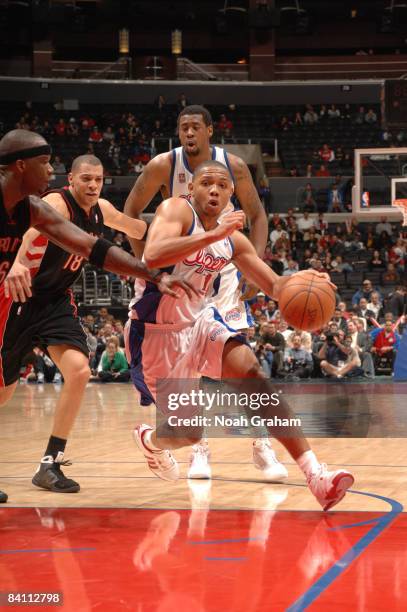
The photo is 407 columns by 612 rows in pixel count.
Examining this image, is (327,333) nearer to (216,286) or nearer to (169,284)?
(216,286)

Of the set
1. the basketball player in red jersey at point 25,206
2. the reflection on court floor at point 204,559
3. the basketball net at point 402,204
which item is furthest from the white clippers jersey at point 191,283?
the basketball net at point 402,204

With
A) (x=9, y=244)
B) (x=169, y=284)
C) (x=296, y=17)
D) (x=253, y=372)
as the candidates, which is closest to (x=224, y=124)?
(x=296, y=17)

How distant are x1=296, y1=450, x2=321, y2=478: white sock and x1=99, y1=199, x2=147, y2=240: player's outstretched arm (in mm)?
1949

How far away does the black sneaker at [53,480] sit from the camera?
532 centimetres

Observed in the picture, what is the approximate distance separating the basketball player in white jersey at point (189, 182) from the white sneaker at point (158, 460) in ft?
0.82

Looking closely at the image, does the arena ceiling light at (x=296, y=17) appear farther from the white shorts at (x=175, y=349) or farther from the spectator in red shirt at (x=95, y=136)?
the white shorts at (x=175, y=349)

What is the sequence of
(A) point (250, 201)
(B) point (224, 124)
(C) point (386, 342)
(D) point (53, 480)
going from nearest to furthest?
(D) point (53, 480) < (A) point (250, 201) < (C) point (386, 342) < (B) point (224, 124)

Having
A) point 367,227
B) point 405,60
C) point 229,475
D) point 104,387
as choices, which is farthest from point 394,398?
point 405,60

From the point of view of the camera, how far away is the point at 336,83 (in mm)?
31953

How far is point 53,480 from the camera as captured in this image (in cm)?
534

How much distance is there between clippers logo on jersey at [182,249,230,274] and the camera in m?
5.14

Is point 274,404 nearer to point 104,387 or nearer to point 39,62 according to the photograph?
point 104,387

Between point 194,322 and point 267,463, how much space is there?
1123mm

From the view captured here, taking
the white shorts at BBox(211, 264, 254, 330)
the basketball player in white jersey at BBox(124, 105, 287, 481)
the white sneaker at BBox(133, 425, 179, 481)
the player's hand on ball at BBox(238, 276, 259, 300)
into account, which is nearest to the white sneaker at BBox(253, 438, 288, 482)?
the basketball player in white jersey at BBox(124, 105, 287, 481)
